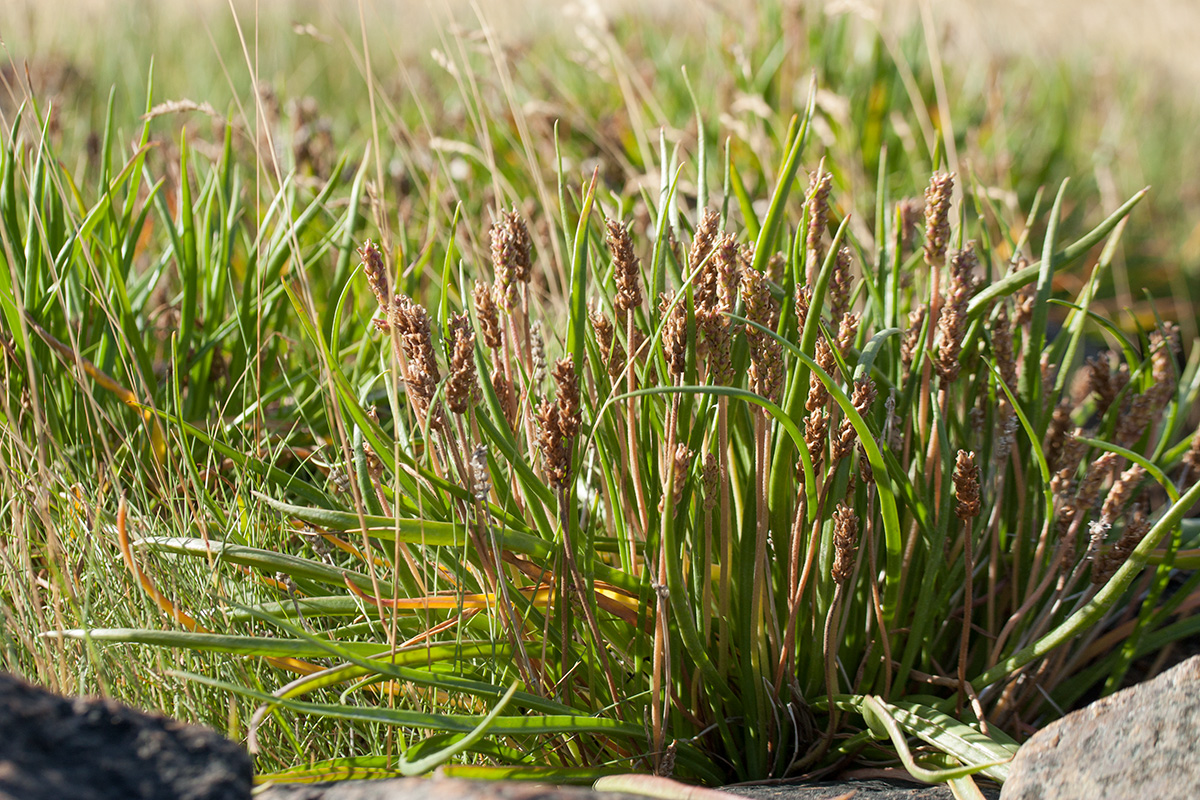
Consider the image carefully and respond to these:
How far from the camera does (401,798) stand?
0.79 meters

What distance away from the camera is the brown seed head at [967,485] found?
1.08 m

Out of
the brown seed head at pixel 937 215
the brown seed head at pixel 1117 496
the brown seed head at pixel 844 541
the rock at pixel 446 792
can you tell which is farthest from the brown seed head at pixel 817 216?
the rock at pixel 446 792

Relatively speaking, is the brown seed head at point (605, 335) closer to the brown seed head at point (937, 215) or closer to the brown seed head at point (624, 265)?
the brown seed head at point (624, 265)

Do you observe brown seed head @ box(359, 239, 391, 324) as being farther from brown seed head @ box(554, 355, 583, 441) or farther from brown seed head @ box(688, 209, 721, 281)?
brown seed head @ box(688, 209, 721, 281)

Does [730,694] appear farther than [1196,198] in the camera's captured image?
No

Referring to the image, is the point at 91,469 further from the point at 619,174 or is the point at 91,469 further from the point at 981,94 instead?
the point at 981,94

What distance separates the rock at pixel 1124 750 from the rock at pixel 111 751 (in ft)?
2.55

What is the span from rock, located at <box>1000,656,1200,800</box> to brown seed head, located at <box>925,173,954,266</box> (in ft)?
1.82

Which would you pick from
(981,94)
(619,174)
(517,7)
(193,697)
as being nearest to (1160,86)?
(981,94)

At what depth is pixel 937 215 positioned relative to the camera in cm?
119

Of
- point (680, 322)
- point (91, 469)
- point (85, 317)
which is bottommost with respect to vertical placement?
point (91, 469)

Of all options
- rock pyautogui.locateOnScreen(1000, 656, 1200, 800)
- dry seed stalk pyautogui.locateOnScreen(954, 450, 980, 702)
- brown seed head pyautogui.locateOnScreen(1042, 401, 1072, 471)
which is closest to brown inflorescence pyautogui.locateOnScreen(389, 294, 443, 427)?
dry seed stalk pyautogui.locateOnScreen(954, 450, 980, 702)

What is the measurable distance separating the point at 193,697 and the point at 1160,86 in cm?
698

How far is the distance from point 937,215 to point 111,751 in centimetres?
107
